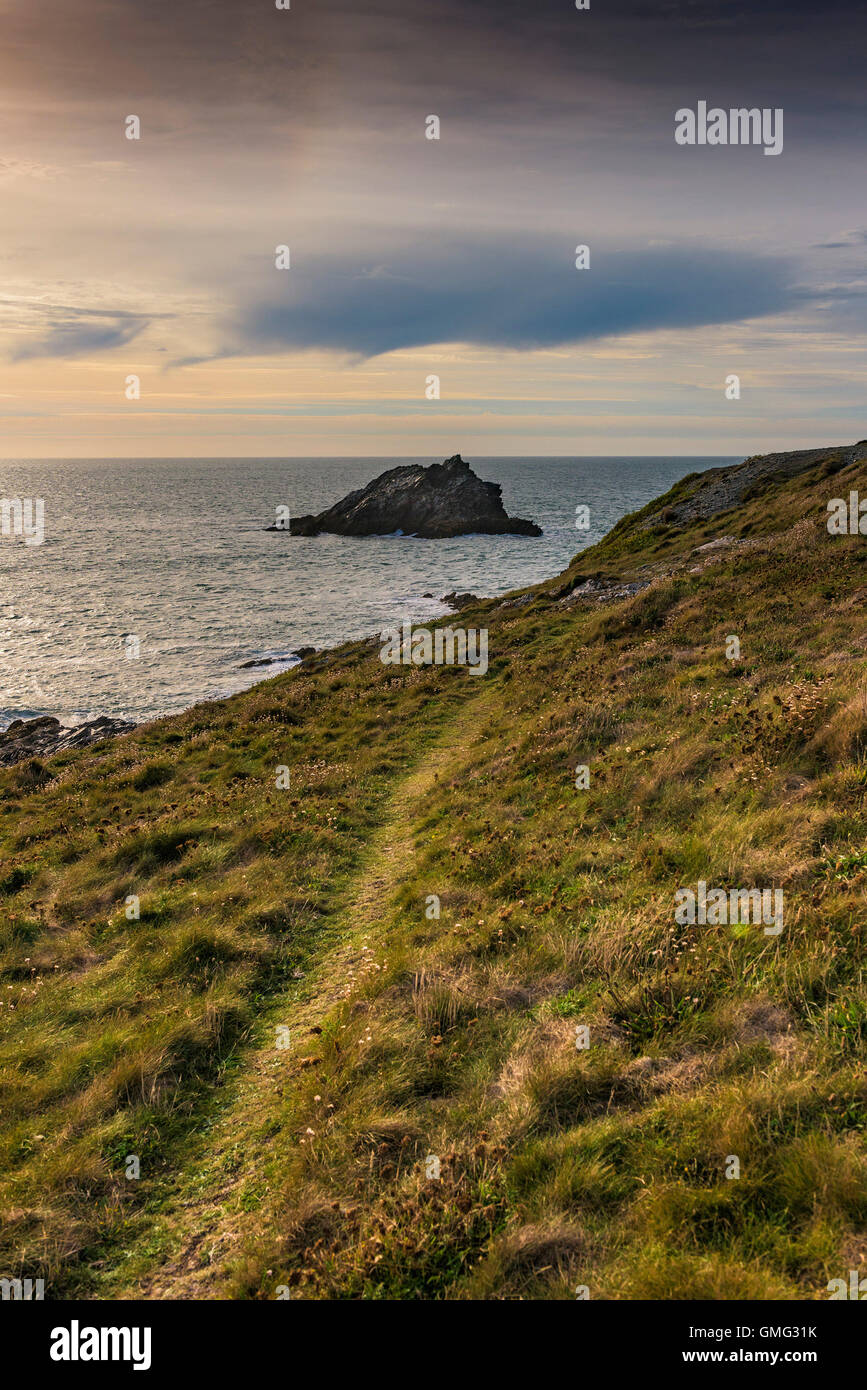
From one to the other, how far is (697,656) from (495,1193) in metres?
15.0

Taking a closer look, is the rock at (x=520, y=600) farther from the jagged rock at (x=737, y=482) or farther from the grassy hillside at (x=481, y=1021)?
the grassy hillside at (x=481, y=1021)

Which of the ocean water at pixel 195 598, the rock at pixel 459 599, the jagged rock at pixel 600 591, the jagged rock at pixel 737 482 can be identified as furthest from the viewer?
the rock at pixel 459 599

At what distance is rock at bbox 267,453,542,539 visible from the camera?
411ft

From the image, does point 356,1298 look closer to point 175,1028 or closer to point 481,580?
point 175,1028

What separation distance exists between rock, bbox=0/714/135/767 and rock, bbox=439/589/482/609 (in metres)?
30.6

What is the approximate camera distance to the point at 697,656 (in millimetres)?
17891

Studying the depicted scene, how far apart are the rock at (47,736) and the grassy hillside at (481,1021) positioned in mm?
17611

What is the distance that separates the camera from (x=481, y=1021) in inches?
284

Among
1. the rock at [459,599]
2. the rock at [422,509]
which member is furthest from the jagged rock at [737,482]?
the rock at [422,509]

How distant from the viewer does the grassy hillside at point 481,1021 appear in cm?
491

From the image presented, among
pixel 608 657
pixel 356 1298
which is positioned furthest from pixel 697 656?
pixel 356 1298

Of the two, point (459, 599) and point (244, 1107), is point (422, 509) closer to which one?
point (459, 599)

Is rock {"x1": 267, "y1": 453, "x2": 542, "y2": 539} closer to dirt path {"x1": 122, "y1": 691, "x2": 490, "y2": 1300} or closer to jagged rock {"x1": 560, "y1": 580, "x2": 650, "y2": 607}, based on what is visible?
jagged rock {"x1": 560, "y1": 580, "x2": 650, "y2": 607}

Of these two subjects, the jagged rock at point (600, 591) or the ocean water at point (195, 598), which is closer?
the jagged rock at point (600, 591)
